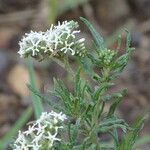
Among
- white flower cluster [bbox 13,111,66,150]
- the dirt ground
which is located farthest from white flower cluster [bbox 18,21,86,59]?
the dirt ground

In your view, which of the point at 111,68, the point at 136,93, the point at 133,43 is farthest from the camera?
the point at 133,43

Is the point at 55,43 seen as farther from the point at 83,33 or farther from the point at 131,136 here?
the point at 83,33

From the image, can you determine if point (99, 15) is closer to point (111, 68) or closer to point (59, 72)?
point (59, 72)

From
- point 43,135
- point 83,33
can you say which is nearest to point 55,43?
point 43,135

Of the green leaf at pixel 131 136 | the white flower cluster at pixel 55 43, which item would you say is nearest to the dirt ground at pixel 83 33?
the green leaf at pixel 131 136

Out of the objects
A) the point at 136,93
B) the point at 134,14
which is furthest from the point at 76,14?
the point at 136,93

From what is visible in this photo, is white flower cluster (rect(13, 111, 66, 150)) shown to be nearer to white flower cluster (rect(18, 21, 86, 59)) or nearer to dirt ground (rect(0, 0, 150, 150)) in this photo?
white flower cluster (rect(18, 21, 86, 59))
